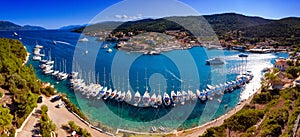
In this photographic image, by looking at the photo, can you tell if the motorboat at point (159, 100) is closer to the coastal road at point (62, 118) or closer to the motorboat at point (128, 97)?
the motorboat at point (128, 97)

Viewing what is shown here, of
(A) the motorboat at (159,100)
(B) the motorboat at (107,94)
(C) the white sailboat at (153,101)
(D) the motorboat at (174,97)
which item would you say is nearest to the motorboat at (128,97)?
(B) the motorboat at (107,94)

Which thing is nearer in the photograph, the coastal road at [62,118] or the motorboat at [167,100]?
the coastal road at [62,118]

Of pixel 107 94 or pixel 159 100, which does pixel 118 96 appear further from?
pixel 159 100

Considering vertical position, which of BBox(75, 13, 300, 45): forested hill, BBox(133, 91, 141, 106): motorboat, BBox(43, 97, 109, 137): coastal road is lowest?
BBox(43, 97, 109, 137): coastal road

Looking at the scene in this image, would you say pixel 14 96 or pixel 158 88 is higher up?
pixel 14 96

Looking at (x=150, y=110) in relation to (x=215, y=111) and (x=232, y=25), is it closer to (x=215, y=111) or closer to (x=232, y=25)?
(x=215, y=111)

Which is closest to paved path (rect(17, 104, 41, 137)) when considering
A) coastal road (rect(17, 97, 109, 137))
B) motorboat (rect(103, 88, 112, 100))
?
coastal road (rect(17, 97, 109, 137))

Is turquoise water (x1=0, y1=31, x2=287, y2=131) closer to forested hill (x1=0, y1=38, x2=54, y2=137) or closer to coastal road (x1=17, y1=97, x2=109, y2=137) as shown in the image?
coastal road (x1=17, y1=97, x2=109, y2=137)

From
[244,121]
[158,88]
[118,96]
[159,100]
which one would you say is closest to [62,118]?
[118,96]

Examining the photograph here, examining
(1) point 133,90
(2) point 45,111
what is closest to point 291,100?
(1) point 133,90

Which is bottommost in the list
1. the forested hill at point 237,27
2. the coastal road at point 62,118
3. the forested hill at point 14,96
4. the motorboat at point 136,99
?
the coastal road at point 62,118

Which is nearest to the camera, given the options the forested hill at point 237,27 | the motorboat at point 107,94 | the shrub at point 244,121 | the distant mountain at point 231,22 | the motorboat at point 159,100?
the shrub at point 244,121
